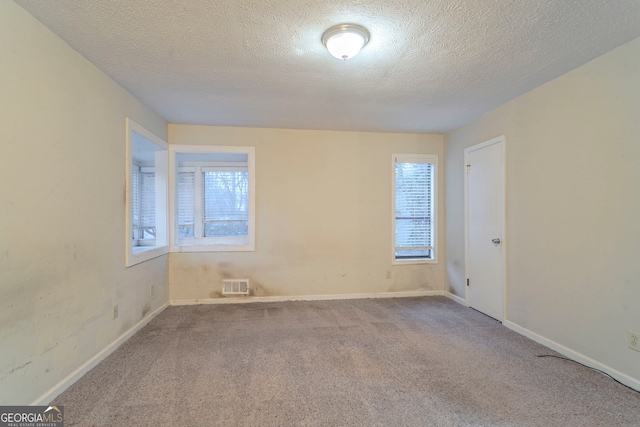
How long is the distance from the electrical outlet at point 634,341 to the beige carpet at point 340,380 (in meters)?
0.30

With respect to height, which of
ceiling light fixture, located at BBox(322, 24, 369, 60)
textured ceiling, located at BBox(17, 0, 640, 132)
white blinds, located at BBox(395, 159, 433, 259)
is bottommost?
white blinds, located at BBox(395, 159, 433, 259)

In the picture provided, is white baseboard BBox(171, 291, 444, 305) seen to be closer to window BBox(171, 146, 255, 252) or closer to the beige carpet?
the beige carpet

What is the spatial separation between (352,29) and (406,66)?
0.69m

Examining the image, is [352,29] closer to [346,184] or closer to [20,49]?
[20,49]

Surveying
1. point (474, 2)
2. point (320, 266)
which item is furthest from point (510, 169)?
point (320, 266)

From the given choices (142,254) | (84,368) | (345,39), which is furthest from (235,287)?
(345,39)

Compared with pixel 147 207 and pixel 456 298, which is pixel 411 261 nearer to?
pixel 456 298

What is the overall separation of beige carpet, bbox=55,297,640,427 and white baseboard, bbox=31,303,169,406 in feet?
0.17

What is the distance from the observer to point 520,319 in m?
2.82

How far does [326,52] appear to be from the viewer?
80.3 inches

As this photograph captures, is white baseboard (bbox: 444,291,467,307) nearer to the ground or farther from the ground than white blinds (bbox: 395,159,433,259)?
nearer to the ground

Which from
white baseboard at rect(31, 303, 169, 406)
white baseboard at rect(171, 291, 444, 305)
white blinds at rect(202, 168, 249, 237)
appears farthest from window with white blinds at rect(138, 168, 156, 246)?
white baseboard at rect(31, 303, 169, 406)

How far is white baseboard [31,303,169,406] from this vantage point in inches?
69.9

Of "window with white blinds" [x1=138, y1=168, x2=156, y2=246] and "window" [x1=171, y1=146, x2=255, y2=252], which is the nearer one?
"window" [x1=171, y1=146, x2=255, y2=252]
